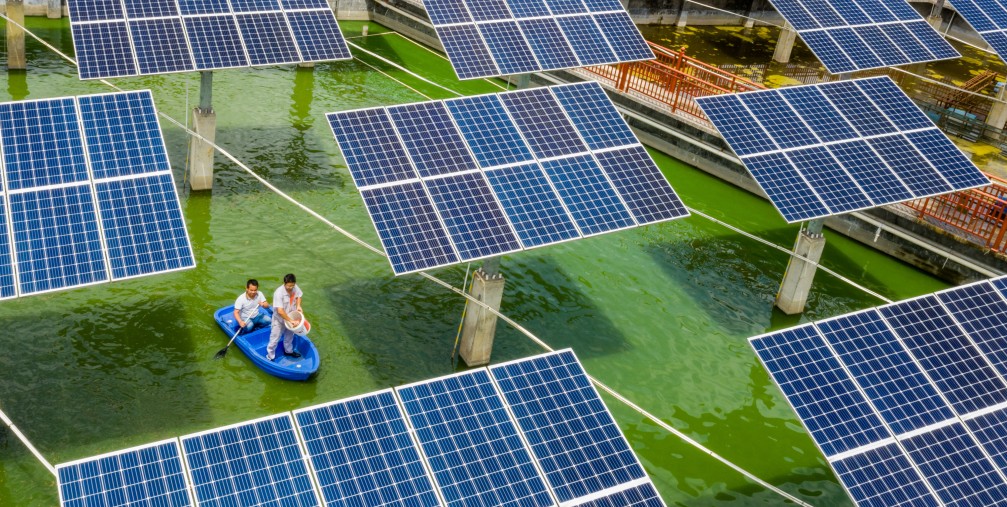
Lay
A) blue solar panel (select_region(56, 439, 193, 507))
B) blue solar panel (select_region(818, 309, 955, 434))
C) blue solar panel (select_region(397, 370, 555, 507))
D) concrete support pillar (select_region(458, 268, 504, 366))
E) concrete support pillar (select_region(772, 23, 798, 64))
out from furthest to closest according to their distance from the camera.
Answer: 1. concrete support pillar (select_region(772, 23, 798, 64))
2. concrete support pillar (select_region(458, 268, 504, 366))
3. blue solar panel (select_region(818, 309, 955, 434))
4. blue solar panel (select_region(397, 370, 555, 507))
5. blue solar panel (select_region(56, 439, 193, 507))

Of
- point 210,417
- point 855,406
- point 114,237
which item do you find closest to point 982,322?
point 855,406

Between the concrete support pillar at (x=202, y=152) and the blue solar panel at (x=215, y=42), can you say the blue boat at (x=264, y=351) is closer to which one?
the concrete support pillar at (x=202, y=152)

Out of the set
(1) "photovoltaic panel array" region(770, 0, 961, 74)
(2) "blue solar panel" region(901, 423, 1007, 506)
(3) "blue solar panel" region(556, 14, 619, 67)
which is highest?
(1) "photovoltaic panel array" region(770, 0, 961, 74)

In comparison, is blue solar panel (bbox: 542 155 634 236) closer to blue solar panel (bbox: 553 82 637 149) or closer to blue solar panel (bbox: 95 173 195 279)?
blue solar panel (bbox: 553 82 637 149)

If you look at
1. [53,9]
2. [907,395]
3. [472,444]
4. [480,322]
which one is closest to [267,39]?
[480,322]

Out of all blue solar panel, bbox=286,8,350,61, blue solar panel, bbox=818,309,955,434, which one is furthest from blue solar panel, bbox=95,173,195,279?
blue solar panel, bbox=818,309,955,434

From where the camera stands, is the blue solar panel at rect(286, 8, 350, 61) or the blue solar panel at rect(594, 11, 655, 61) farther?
the blue solar panel at rect(594, 11, 655, 61)
